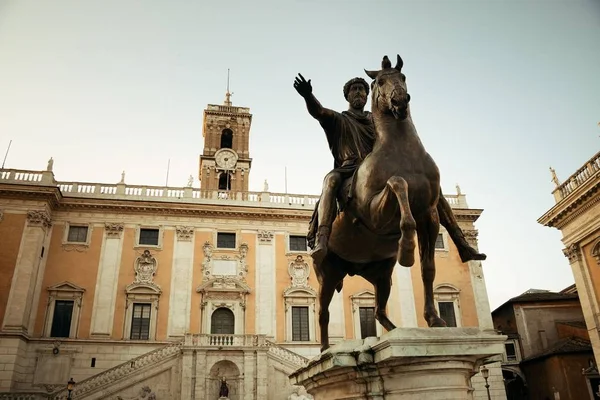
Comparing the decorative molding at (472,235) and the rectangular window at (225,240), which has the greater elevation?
the decorative molding at (472,235)

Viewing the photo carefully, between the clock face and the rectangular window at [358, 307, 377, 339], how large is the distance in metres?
19.0

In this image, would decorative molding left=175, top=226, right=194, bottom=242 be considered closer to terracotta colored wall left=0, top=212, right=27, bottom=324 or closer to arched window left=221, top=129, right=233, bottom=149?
terracotta colored wall left=0, top=212, right=27, bottom=324

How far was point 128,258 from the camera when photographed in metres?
29.0

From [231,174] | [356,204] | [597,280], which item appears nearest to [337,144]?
[356,204]

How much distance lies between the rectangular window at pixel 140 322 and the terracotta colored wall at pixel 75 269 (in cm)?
238

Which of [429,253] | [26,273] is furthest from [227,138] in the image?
[429,253]

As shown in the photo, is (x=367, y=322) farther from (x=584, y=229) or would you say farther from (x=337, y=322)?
(x=584, y=229)

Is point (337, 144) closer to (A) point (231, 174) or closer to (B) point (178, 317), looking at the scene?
(B) point (178, 317)

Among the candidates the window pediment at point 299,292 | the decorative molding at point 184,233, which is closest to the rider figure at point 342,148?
the window pediment at point 299,292

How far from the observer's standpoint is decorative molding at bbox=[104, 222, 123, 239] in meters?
29.3

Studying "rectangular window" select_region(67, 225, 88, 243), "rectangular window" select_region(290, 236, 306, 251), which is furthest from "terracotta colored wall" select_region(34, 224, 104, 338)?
"rectangular window" select_region(290, 236, 306, 251)

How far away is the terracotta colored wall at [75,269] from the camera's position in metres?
26.9

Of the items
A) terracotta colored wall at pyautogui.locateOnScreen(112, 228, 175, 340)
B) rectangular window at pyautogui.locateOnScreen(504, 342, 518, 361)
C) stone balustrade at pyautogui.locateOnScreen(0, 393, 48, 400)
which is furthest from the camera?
rectangular window at pyautogui.locateOnScreen(504, 342, 518, 361)

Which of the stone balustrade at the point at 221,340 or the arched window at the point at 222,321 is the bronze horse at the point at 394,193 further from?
the arched window at the point at 222,321
